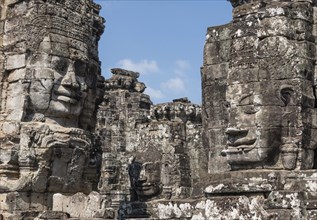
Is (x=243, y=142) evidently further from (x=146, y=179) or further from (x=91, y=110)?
(x=146, y=179)

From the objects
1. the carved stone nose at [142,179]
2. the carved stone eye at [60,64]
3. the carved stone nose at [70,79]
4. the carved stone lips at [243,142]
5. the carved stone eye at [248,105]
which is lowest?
the carved stone lips at [243,142]

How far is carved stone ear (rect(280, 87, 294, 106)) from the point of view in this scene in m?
9.95

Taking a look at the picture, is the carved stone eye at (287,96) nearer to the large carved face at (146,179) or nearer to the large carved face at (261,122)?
the large carved face at (261,122)

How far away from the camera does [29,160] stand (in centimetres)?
955

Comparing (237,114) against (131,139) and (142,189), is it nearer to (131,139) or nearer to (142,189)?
(142,189)

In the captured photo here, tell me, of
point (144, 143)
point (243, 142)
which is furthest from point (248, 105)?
point (144, 143)

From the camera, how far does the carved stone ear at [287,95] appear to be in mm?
9953

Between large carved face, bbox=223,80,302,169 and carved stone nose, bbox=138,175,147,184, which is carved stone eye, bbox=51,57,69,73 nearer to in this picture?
large carved face, bbox=223,80,302,169

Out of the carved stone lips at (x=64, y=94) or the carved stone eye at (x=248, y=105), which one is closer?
the carved stone lips at (x=64, y=94)

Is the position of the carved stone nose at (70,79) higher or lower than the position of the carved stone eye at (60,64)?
lower

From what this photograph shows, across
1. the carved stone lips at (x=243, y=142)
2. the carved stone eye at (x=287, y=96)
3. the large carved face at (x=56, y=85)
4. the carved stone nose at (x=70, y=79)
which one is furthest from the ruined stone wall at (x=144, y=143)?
the carved stone nose at (x=70, y=79)

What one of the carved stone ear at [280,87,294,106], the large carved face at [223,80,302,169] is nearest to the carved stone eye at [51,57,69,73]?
the large carved face at [223,80,302,169]

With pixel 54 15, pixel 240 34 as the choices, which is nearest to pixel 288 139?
pixel 240 34

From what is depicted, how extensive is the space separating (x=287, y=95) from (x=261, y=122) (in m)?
0.57
